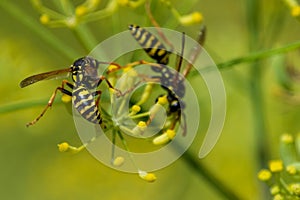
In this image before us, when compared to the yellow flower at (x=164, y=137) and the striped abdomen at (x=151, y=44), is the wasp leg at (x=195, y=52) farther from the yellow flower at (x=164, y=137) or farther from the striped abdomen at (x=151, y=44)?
the yellow flower at (x=164, y=137)

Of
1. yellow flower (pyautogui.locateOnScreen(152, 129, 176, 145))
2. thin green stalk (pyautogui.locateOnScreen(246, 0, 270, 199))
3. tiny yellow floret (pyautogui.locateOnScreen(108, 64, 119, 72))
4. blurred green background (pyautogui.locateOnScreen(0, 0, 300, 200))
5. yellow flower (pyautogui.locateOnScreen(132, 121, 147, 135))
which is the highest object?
tiny yellow floret (pyautogui.locateOnScreen(108, 64, 119, 72))

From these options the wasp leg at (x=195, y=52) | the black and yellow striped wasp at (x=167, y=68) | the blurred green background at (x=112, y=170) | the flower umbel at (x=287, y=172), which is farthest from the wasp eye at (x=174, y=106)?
the blurred green background at (x=112, y=170)

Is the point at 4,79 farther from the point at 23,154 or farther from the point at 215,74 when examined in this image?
the point at 23,154

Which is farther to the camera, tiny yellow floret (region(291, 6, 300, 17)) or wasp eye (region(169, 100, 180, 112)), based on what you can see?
wasp eye (region(169, 100, 180, 112))

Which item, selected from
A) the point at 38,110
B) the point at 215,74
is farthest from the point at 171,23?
the point at 38,110

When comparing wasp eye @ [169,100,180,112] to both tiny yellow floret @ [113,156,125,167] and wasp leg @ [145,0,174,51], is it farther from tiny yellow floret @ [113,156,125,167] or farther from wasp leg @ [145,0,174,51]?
tiny yellow floret @ [113,156,125,167]

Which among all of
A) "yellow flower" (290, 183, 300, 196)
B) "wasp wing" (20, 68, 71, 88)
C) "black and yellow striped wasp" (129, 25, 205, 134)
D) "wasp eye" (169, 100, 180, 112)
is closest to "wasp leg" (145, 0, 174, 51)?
"black and yellow striped wasp" (129, 25, 205, 134)

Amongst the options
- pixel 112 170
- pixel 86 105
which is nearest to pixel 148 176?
pixel 86 105
